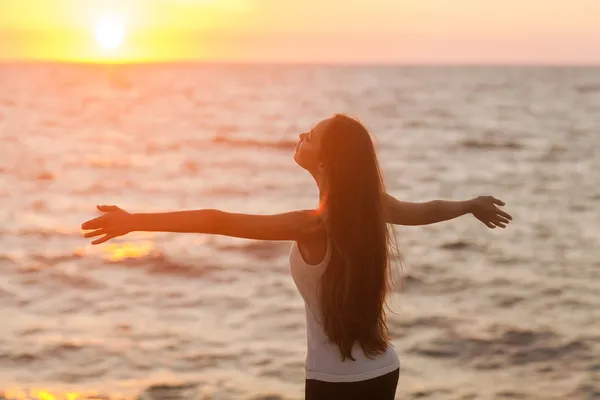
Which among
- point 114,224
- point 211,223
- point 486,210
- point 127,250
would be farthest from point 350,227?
point 127,250

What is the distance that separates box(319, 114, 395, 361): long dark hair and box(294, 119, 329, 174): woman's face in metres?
0.03

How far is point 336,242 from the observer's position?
10.2 ft

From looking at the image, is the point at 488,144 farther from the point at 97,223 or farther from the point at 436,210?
the point at 97,223

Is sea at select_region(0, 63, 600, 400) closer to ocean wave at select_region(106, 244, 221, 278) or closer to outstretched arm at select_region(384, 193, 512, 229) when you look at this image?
ocean wave at select_region(106, 244, 221, 278)

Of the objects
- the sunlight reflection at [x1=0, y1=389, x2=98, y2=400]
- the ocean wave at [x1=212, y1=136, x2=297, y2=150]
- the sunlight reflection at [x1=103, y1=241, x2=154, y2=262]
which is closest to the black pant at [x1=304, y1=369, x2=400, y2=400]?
the sunlight reflection at [x1=0, y1=389, x2=98, y2=400]

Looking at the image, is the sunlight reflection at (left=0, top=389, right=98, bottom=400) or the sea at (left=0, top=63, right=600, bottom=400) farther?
the sea at (left=0, top=63, right=600, bottom=400)

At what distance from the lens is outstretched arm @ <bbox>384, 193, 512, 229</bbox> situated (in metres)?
3.51

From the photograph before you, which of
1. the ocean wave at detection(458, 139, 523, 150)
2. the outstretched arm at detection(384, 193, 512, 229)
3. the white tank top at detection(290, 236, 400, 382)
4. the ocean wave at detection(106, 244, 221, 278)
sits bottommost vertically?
the white tank top at detection(290, 236, 400, 382)

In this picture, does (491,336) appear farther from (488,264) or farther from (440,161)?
(440,161)

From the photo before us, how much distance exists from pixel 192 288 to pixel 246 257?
2.17 metres

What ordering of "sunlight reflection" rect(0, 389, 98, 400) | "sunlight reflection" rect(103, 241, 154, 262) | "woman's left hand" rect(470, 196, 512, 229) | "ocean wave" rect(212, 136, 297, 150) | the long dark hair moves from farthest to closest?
1. "ocean wave" rect(212, 136, 297, 150)
2. "sunlight reflection" rect(103, 241, 154, 262)
3. "sunlight reflection" rect(0, 389, 98, 400)
4. "woman's left hand" rect(470, 196, 512, 229)
5. the long dark hair

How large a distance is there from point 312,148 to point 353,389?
886 mm

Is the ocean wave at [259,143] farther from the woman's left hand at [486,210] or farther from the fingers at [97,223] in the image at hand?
the fingers at [97,223]

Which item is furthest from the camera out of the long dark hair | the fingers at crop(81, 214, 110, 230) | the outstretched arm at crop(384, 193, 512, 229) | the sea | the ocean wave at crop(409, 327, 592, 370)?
the ocean wave at crop(409, 327, 592, 370)
